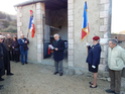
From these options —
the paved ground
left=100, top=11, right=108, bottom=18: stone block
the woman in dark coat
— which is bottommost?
the paved ground

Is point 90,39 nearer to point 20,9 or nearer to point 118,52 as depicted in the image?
point 118,52

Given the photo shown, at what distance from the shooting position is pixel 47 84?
4.20m

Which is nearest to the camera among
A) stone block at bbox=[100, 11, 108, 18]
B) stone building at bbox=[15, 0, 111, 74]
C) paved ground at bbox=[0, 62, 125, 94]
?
paved ground at bbox=[0, 62, 125, 94]

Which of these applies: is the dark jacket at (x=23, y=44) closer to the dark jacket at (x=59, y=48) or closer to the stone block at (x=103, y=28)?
the dark jacket at (x=59, y=48)

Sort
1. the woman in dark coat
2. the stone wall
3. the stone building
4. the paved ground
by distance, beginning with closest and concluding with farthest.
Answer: the paved ground, the stone building, the stone wall, the woman in dark coat

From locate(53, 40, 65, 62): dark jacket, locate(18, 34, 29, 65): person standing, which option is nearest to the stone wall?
locate(18, 34, 29, 65): person standing

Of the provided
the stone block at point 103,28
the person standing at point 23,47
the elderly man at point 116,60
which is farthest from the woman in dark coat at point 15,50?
the elderly man at point 116,60

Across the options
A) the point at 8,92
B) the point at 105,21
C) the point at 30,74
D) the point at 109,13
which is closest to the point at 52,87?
the point at 8,92

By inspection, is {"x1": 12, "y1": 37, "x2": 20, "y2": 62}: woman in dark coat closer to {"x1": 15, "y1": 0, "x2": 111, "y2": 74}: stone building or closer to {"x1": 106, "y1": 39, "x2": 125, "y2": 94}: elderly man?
{"x1": 15, "y1": 0, "x2": 111, "y2": 74}: stone building

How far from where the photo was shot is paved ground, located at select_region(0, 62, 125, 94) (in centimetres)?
367

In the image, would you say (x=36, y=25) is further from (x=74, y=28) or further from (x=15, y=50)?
(x=74, y=28)

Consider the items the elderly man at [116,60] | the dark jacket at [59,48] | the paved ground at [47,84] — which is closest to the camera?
the elderly man at [116,60]

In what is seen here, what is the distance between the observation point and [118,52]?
3.23 meters

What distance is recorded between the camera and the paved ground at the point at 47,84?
3670mm
